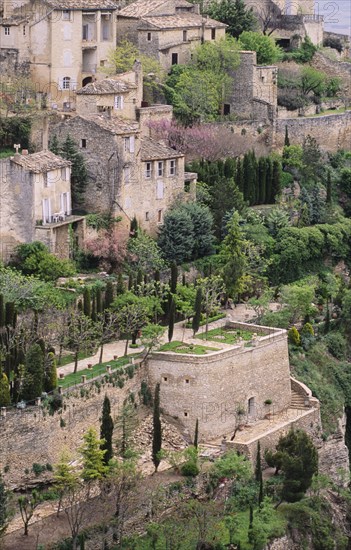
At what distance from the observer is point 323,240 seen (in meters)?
86.1

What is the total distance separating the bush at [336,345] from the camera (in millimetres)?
81000

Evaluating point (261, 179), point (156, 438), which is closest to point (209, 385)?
point (156, 438)

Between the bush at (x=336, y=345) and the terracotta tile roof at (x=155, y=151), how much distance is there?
1003 centimetres

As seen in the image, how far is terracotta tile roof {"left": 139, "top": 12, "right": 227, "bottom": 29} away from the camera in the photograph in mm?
90250

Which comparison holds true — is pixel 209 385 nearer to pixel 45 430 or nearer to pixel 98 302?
pixel 98 302

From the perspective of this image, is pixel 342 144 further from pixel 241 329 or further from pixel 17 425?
pixel 17 425

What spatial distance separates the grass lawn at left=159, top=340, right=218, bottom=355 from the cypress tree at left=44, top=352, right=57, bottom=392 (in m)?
6.61

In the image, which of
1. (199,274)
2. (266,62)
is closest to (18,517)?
(199,274)

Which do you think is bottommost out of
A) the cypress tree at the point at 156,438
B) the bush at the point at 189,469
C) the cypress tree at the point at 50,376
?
the bush at the point at 189,469

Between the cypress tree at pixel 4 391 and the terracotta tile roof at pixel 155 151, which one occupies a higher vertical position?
the terracotta tile roof at pixel 155 151

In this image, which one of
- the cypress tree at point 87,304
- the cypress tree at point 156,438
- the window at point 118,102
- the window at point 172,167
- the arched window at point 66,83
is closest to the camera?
→ the cypress tree at point 156,438

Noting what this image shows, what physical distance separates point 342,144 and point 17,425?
37.7 metres

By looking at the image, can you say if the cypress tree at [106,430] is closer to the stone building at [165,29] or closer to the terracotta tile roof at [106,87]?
the terracotta tile roof at [106,87]

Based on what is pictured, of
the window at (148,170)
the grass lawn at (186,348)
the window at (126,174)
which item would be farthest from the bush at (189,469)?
the window at (148,170)
